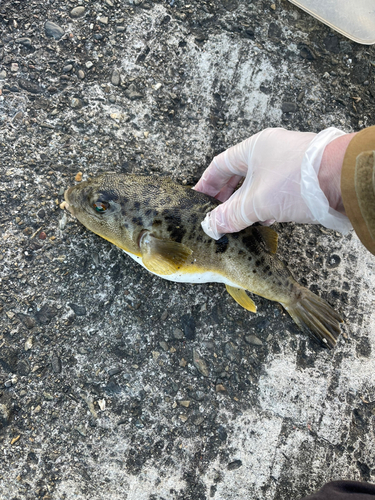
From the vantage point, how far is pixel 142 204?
9.63 feet

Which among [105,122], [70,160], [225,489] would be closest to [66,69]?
[105,122]

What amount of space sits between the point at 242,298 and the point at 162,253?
3.02 ft

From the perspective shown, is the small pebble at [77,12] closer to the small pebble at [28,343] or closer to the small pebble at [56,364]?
the small pebble at [28,343]

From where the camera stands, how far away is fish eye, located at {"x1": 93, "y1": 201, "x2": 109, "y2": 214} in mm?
2947

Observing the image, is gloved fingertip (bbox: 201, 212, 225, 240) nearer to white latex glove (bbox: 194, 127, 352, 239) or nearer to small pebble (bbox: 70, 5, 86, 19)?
white latex glove (bbox: 194, 127, 352, 239)

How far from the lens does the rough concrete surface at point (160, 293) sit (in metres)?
3.06

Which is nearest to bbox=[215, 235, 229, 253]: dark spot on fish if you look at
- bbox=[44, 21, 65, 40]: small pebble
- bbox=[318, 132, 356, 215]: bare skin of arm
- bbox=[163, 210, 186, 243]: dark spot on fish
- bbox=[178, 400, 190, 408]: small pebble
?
bbox=[163, 210, 186, 243]: dark spot on fish

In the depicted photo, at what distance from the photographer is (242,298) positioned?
10.7ft

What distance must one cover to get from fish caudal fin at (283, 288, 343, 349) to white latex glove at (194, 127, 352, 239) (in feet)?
2.74

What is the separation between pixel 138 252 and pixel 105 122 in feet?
4.62

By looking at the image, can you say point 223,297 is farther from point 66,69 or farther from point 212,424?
point 66,69

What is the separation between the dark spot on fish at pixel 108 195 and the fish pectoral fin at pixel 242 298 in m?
1.31

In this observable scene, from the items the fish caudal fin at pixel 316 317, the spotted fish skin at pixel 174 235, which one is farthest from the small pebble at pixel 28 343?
the fish caudal fin at pixel 316 317

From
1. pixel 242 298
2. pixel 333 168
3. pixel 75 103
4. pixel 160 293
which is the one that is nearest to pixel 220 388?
pixel 242 298
